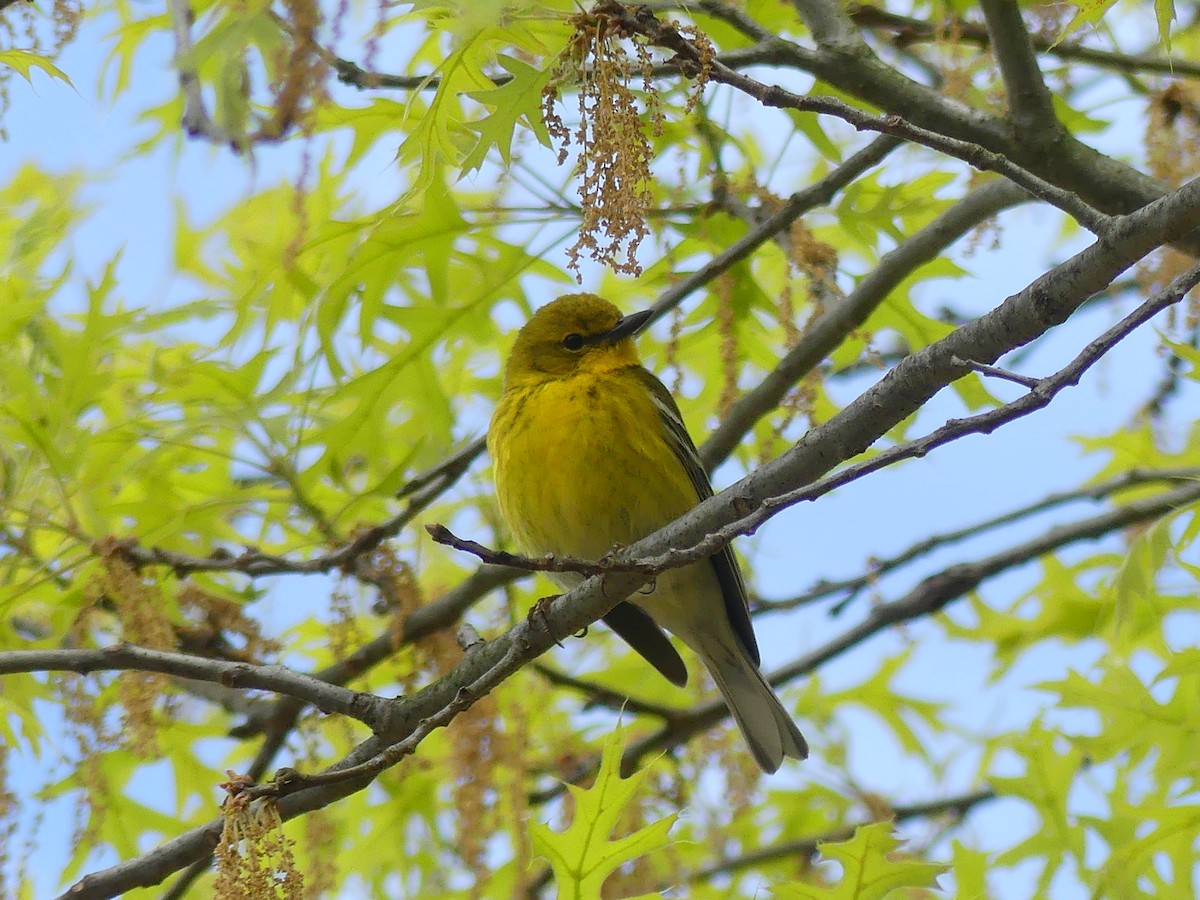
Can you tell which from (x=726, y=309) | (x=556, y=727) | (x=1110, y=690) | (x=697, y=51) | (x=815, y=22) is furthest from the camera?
(x=556, y=727)

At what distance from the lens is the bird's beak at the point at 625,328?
4.82 m

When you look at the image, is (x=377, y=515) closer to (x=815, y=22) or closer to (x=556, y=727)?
(x=556, y=727)

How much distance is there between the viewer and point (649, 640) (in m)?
4.93

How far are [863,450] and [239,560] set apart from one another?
2.34 meters

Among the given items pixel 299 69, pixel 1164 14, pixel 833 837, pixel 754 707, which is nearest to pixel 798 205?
pixel 1164 14

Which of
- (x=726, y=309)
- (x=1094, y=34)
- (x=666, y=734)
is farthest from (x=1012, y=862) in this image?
(x=1094, y=34)

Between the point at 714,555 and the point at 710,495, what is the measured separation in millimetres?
221

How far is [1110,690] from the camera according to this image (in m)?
4.70

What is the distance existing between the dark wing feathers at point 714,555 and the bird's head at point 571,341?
164mm

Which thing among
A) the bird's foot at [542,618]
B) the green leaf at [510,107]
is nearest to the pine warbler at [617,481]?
the bird's foot at [542,618]

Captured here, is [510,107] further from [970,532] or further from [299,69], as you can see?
[970,532]

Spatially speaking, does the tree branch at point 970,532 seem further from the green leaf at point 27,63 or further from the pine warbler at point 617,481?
the green leaf at point 27,63

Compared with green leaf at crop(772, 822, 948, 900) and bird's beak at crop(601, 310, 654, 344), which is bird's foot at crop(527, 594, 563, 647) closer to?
green leaf at crop(772, 822, 948, 900)

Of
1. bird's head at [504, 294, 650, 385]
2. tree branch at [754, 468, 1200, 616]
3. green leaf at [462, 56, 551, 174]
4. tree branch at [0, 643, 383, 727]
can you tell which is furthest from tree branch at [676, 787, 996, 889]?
green leaf at [462, 56, 551, 174]
